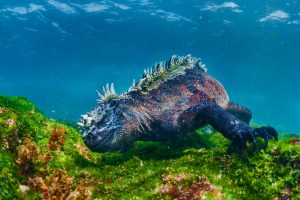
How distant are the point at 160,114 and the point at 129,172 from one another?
2601mm

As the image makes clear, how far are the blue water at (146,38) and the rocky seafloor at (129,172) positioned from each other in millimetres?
31465

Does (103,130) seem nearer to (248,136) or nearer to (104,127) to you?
(104,127)

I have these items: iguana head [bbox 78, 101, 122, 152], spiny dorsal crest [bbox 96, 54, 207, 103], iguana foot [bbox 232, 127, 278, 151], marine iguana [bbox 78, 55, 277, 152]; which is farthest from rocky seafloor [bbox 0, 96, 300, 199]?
spiny dorsal crest [bbox 96, 54, 207, 103]

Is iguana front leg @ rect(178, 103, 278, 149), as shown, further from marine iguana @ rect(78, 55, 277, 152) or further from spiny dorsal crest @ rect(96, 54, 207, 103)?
spiny dorsal crest @ rect(96, 54, 207, 103)

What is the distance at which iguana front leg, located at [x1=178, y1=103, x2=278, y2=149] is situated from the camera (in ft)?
17.2

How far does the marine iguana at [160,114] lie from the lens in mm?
6570

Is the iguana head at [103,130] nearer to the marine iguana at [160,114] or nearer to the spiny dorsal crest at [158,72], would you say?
the marine iguana at [160,114]

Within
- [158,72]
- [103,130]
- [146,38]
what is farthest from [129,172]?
[146,38]

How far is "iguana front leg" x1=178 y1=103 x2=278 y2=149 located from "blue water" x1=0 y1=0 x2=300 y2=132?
95.2ft

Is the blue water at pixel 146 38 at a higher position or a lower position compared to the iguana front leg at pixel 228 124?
higher

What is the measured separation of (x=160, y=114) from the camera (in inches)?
302

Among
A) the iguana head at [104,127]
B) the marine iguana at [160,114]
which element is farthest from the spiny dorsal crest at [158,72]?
the iguana head at [104,127]

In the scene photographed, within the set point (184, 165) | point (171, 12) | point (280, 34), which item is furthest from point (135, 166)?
point (280, 34)

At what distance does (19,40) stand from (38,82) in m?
39.5
